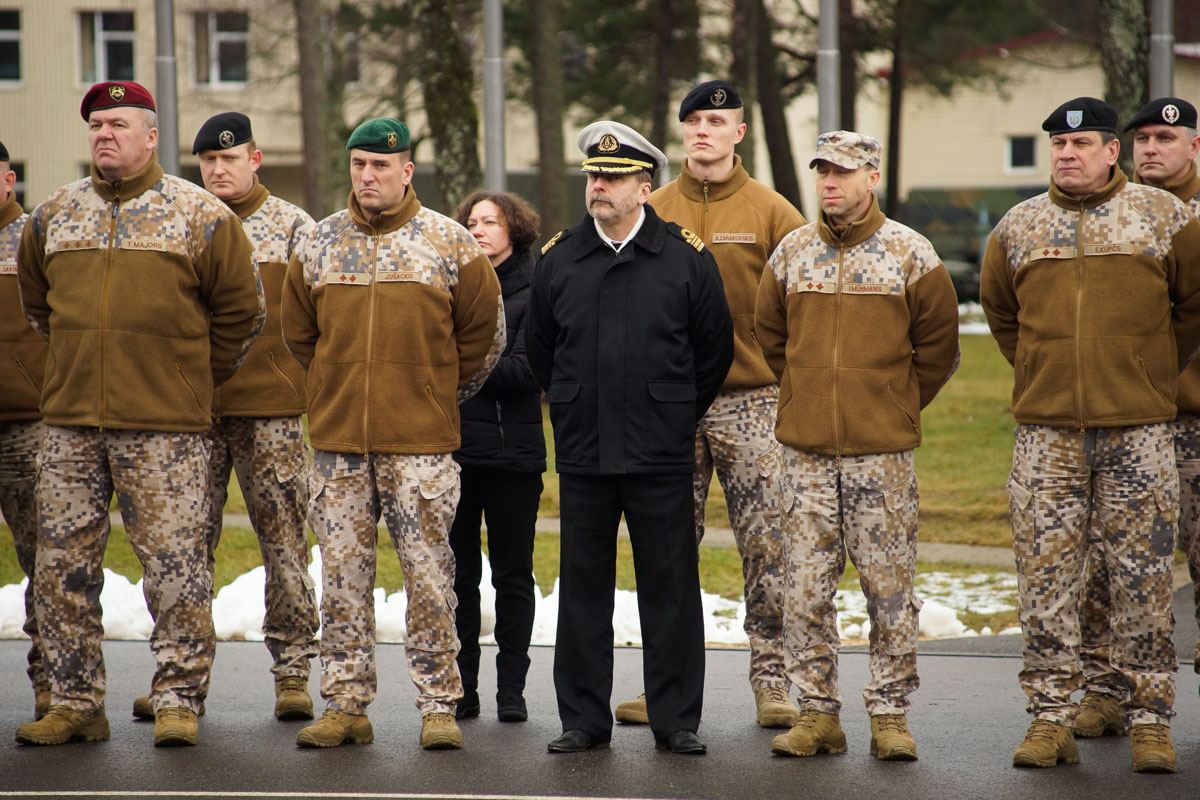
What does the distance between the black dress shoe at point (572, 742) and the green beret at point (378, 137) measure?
2.43 meters

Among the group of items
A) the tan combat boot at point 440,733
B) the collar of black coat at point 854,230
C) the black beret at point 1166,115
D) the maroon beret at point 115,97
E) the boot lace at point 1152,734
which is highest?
the maroon beret at point 115,97

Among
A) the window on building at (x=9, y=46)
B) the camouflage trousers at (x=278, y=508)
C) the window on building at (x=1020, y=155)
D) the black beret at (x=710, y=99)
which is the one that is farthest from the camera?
the window on building at (x=1020, y=155)

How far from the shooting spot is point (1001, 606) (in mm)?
9266

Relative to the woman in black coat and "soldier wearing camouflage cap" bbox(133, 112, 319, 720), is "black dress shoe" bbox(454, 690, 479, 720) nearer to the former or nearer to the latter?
the woman in black coat

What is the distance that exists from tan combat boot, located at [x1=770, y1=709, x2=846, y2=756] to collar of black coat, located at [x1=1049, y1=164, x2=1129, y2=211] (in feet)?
7.13

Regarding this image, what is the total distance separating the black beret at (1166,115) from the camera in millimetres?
6289

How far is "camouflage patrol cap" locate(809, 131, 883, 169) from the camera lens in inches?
232

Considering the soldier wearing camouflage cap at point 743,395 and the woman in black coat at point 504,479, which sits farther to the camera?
the woman in black coat at point 504,479

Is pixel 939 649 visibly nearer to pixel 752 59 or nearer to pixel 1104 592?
pixel 1104 592

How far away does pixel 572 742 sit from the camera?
19.5 feet

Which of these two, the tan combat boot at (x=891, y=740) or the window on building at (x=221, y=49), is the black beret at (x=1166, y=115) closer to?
the tan combat boot at (x=891, y=740)

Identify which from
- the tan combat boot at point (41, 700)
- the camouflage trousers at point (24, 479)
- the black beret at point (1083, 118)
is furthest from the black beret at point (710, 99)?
the tan combat boot at point (41, 700)

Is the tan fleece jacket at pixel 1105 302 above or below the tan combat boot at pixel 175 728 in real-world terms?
above

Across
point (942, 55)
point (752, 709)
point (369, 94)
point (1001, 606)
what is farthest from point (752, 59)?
point (752, 709)
